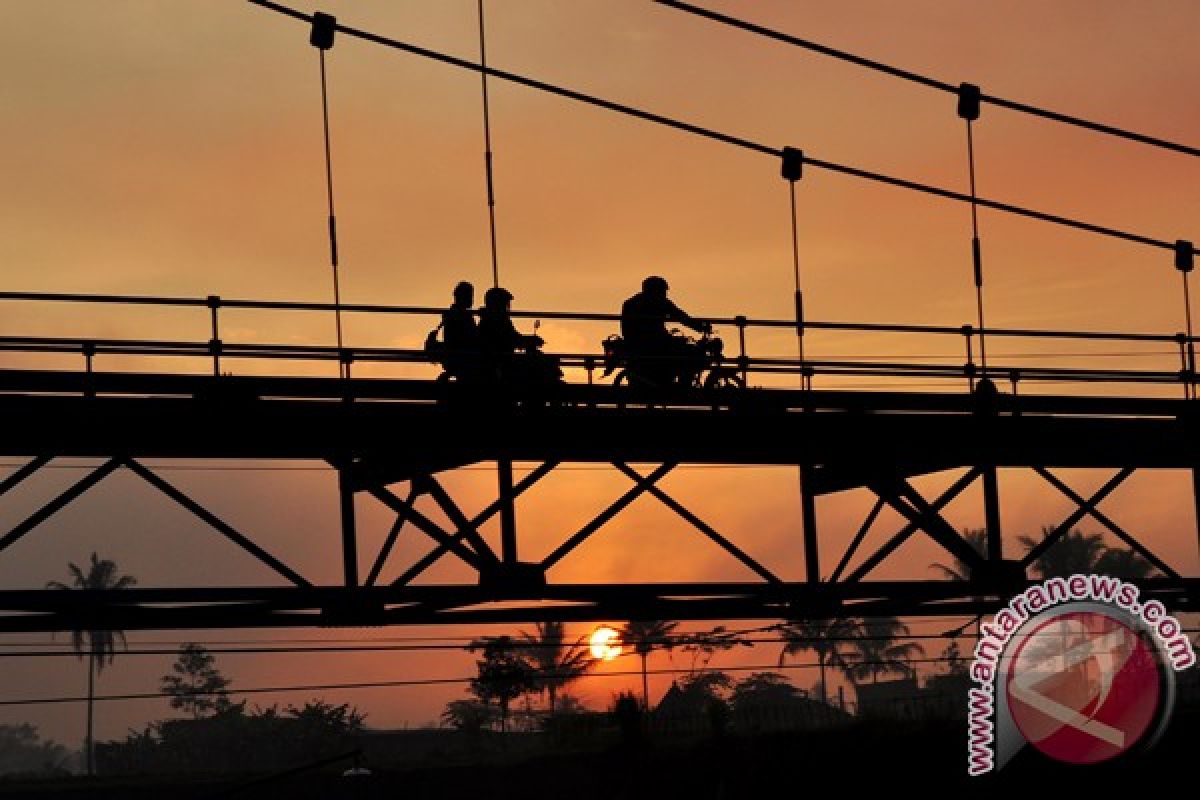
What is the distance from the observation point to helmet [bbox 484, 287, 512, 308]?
2139 centimetres

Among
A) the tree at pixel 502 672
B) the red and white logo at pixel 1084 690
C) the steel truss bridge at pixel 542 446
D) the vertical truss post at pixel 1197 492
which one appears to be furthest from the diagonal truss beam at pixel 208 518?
the tree at pixel 502 672

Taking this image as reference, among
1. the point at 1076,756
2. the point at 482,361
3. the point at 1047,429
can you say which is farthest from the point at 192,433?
the point at 1076,756

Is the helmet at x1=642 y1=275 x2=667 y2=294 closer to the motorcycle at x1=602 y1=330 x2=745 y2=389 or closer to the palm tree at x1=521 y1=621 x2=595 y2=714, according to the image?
the motorcycle at x1=602 y1=330 x2=745 y2=389

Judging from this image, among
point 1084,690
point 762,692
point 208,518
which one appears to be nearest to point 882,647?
point 762,692

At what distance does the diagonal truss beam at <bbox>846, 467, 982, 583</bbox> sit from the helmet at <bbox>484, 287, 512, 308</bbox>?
194 inches

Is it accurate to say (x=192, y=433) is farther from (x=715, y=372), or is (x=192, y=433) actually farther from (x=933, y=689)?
(x=933, y=689)

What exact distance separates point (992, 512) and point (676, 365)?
4.18 metres

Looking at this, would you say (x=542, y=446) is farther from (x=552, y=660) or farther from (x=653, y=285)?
(x=552, y=660)

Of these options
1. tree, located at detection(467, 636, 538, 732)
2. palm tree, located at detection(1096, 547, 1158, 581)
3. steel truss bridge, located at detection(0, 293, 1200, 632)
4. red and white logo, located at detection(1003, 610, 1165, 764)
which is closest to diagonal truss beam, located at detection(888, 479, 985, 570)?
steel truss bridge, located at detection(0, 293, 1200, 632)

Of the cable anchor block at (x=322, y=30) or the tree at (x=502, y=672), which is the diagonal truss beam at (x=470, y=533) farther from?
the tree at (x=502, y=672)

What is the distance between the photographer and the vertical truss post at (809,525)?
22438 millimetres

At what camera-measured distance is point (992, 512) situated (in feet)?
77.5

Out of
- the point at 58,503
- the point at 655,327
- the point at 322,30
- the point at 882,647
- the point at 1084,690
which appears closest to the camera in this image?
the point at 58,503

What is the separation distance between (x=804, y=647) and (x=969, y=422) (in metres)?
140
